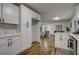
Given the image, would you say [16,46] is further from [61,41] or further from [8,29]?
[61,41]

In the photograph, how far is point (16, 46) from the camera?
244 cm

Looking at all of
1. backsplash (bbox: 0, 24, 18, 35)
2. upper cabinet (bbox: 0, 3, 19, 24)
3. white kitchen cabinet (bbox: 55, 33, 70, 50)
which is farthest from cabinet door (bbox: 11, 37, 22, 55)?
white kitchen cabinet (bbox: 55, 33, 70, 50)

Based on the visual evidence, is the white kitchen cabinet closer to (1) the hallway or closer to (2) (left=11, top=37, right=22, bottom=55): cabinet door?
(1) the hallway

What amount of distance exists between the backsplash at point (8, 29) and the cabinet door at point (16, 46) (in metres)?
0.34

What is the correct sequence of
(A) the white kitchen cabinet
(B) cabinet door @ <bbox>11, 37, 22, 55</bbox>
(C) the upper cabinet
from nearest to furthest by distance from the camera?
1. (C) the upper cabinet
2. (B) cabinet door @ <bbox>11, 37, 22, 55</bbox>
3. (A) the white kitchen cabinet

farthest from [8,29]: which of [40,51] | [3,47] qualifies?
[40,51]

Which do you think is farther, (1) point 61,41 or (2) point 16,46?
(1) point 61,41

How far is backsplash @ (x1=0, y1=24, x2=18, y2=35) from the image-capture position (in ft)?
7.76

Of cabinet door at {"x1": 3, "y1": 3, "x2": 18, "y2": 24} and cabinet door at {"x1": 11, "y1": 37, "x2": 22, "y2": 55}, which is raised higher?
cabinet door at {"x1": 3, "y1": 3, "x2": 18, "y2": 24}

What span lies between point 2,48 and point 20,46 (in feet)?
2.15

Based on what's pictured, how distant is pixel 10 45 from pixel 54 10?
58.5 inches

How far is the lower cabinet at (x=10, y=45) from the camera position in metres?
1.97

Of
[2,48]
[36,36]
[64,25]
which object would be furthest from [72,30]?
[2,48]

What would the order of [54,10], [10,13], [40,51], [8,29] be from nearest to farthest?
[54,10] → [40,51] → [10,13] → [8,29]
